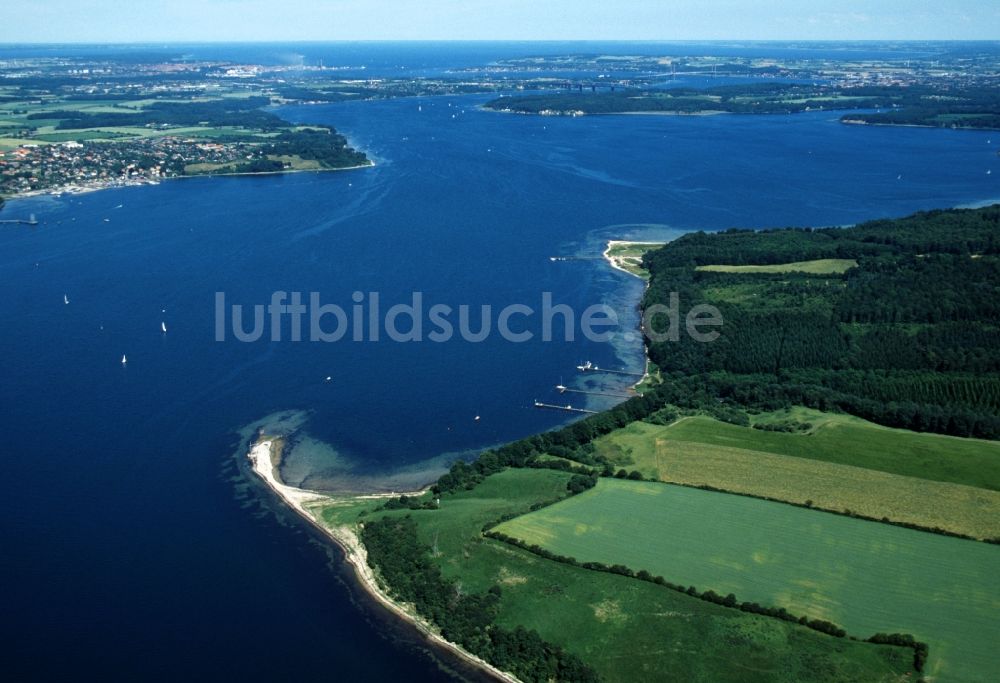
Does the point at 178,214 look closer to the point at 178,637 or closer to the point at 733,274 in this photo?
the point at 733,274

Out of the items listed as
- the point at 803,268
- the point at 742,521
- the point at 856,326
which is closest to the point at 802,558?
the point at 742,521

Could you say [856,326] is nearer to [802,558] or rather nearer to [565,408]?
[565,408]

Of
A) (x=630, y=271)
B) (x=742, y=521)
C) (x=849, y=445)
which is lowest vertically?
(x=742, y=521)

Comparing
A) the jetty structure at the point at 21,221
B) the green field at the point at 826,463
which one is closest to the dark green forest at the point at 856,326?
the green field at the point at 826,463

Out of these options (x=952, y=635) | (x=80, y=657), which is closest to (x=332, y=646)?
(x=80, y=657)

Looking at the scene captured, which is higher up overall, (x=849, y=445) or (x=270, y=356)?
(x=270, y=356)

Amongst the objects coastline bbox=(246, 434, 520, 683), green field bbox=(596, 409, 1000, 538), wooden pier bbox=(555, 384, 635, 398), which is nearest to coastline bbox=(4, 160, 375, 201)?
wooden pier bbox=(555, 384, 635, 398)

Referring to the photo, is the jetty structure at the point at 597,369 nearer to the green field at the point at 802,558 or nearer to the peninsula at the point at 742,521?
the peninsula at the point at 742,521
